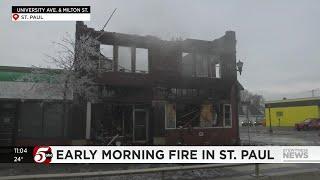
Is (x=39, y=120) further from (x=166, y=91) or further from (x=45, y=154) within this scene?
(x=45, y=154)

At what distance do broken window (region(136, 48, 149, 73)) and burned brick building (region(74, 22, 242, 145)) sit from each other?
2.4 inches

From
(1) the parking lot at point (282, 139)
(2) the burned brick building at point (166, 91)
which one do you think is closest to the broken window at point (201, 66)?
(2) the burned brick building at point (166, 91)

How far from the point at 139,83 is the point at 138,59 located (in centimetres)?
156

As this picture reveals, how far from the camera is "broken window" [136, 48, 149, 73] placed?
23.2 meters

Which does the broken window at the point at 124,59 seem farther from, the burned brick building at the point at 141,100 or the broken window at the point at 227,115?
the broken window at the point at 227,115

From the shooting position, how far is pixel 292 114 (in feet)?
187

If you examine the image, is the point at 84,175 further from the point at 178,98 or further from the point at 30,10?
the point at 178,98

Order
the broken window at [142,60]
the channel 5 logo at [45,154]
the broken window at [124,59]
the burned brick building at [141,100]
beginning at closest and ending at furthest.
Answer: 1. the channel 5 logo at [45,154]
2. the burned brick building at [141,100]
3. the broken window at [124,59]
4. the broken window at [142,60]

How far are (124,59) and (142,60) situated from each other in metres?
1.15

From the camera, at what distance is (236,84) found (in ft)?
84.4

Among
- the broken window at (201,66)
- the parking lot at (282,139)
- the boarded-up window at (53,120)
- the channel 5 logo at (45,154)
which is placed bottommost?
the parking lot at (282,139)

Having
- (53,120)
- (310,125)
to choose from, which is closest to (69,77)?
(53,120)

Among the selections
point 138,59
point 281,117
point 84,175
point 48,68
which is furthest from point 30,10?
point 281,117

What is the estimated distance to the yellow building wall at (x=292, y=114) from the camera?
5297 cm
